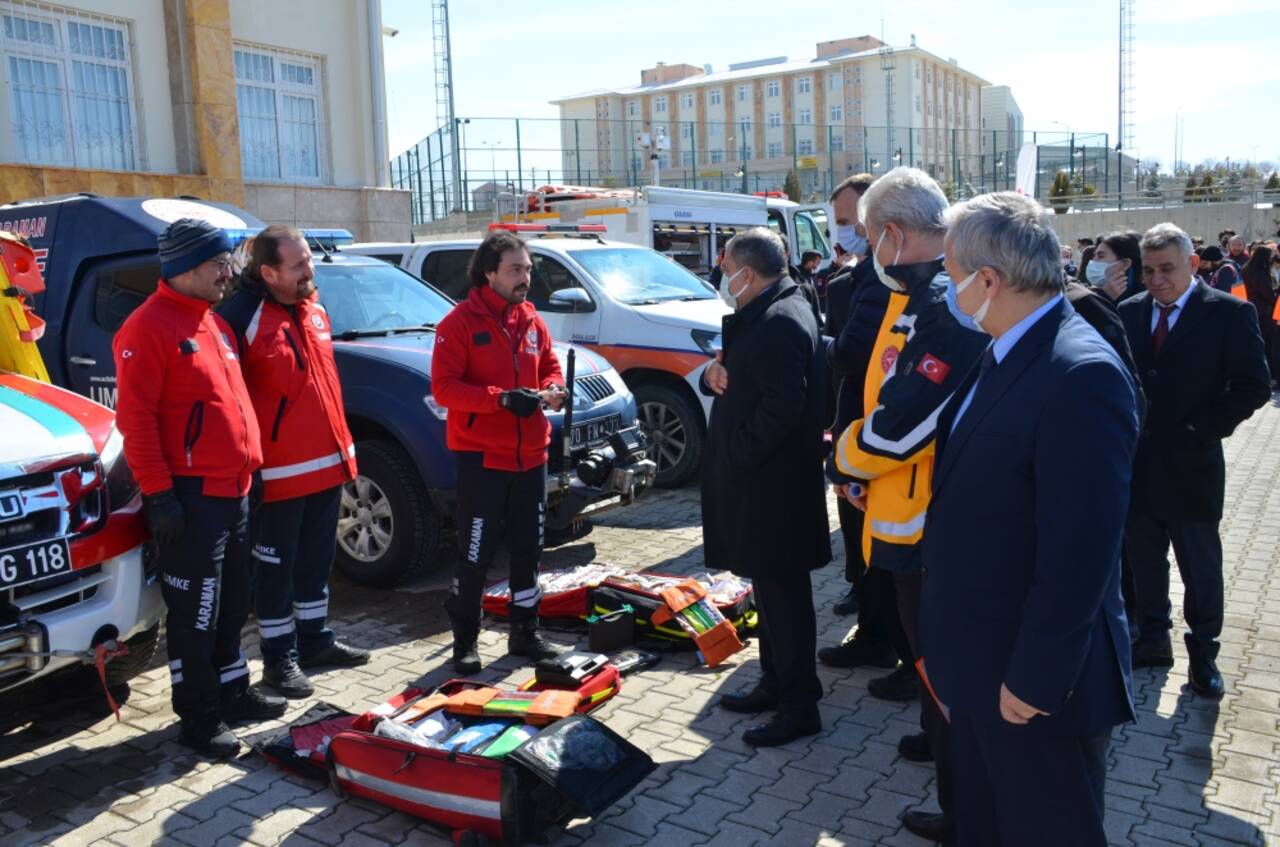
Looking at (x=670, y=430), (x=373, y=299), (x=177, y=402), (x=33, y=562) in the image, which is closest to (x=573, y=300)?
(x=670, y=430)

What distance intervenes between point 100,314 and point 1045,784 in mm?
5883

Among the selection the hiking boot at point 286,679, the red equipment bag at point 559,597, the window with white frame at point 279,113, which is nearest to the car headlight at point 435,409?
the red equipment bag at point 559,597

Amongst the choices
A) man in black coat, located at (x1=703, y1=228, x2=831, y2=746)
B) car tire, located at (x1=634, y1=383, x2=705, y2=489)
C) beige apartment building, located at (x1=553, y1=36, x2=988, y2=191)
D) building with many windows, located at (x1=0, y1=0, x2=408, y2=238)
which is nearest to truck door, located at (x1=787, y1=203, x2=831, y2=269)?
building with many windows, located at (x1=0, y1=0, x2=408, y2=238)

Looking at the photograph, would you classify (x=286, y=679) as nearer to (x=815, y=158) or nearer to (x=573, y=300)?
(x=573, y=300)

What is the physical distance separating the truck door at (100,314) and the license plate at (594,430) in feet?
8.78

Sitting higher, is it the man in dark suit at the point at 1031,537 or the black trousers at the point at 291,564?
the man in dark suit at the point at 1031,537

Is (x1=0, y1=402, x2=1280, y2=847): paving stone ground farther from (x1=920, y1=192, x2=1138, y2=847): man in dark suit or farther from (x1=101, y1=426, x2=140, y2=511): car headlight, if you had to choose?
(x1=920, y1=192, x2=1138, y2=847): man in dark suit

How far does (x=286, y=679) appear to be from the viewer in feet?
15.5

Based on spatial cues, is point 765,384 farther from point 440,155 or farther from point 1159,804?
point 440,155

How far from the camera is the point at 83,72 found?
13719 millimetres

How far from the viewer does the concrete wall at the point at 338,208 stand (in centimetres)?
1555

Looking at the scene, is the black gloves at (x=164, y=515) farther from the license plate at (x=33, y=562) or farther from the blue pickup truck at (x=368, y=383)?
the blue pickup truck at (x=368, y=383)

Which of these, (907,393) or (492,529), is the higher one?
(907,393)

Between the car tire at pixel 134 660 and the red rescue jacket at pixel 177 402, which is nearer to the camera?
the red rescue jacket at pixel 177 402
